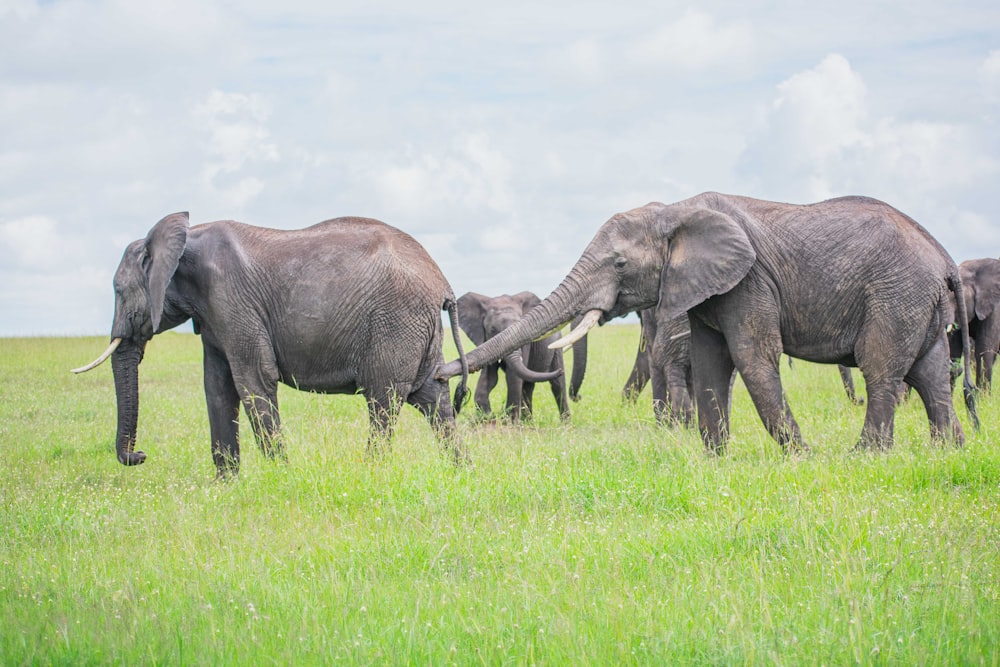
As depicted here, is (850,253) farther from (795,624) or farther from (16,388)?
(16,388)

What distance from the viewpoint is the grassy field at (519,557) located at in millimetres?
5051

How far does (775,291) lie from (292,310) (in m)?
4.23

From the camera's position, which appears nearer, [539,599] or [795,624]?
[795,624]

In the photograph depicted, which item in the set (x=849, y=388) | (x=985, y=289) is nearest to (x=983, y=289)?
(x=985, y=289)

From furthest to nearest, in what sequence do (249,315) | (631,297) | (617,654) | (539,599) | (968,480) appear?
(249,315) → (631,297) → (968,480) → (539,599) → (617,654)

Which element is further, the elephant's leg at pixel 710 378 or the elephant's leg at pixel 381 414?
the elephant's leg at pixel 710 378

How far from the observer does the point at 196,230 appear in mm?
10336

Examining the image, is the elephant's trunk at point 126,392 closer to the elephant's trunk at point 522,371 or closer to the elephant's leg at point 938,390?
the elephant's trunk at point 522,371

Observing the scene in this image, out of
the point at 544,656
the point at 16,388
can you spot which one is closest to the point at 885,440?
the point at 544,656

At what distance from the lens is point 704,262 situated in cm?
896

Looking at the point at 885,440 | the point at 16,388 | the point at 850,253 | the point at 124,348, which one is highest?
the point at 850,253

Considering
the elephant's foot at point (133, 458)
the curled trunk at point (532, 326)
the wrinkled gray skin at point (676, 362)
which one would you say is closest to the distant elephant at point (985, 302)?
the wrinkled gray skin at point (676, 362)

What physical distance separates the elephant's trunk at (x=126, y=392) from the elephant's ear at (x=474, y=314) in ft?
26.6

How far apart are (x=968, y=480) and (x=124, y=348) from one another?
7.41 meters
